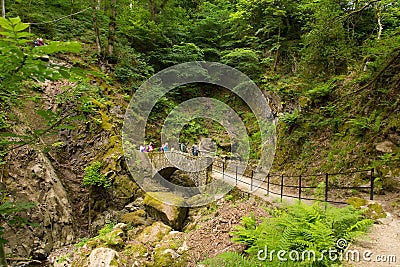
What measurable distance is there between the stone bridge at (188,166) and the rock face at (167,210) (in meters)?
2.26

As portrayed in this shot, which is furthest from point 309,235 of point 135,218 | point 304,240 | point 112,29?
point 112,29

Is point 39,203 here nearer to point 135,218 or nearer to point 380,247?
point 135,218

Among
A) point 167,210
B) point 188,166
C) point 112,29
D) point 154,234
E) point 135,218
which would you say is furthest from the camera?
point 112,29

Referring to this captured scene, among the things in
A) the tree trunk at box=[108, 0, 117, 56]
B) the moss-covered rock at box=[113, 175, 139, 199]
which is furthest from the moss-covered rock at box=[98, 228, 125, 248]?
the tree trunk at box=[108, 0, 117, 56]

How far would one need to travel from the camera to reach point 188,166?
40.3 feet

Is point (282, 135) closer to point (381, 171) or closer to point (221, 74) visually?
point (381, 171)

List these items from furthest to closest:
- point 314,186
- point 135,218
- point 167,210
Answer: point 135,218 → point 314,186 → point 167,210

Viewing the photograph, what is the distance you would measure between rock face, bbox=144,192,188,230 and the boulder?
2.99 meters

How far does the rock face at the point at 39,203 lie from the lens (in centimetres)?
797

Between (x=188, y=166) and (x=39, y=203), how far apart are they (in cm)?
619

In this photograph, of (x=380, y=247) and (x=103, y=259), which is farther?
(x=103, y=259)

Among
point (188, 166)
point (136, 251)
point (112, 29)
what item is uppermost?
point (112, 29)

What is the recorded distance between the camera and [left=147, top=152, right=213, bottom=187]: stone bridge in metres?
11.8

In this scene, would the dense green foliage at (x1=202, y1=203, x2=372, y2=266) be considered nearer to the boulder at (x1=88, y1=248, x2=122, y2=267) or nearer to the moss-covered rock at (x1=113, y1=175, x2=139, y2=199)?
the boulder at (x1=88, y1=248, x2=122, y2=267)
